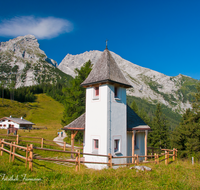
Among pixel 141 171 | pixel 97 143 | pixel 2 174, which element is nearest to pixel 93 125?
pixel 97 143

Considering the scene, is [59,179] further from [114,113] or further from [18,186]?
[114,113]

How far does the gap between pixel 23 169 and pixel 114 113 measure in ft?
26.8

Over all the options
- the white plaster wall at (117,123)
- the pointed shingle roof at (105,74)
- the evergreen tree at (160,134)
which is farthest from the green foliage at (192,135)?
the pointed shingle roof at (105,74)

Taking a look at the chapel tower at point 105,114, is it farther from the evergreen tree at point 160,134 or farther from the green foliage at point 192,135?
the evergreen tree at point 160,134

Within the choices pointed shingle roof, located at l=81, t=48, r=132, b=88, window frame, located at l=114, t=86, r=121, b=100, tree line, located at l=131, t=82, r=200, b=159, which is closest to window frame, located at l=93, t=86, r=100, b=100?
pointed shingle roof, located at l=81, t=48, r=132, b=88

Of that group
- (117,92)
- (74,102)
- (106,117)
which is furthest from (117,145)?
(74,102)

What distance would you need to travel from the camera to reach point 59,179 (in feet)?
25.2

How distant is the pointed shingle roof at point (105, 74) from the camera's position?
14602 mm

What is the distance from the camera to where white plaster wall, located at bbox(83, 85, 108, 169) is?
1375 cm

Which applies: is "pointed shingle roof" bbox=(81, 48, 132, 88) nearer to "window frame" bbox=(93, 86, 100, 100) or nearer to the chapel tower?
the chapel tower

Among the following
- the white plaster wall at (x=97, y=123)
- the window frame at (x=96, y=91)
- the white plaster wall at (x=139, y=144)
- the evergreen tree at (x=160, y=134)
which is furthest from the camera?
the evergreen tree at (x=160, y=134)

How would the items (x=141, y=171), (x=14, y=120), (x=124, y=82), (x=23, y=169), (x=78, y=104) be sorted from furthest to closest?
(x=14, y=120) < (x=78, y=104) < (x=124, y=82) < (x=141, y=171) < (x=23, y=169)

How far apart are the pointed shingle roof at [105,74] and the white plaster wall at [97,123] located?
676 millimetres

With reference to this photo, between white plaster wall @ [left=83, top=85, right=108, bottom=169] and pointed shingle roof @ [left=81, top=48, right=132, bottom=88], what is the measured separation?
68 cm
